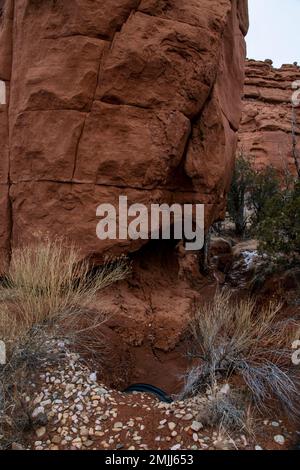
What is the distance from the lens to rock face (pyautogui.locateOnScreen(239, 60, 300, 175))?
55.4 feet

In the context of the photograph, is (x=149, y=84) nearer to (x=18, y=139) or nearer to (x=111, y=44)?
(x=111, y=44)

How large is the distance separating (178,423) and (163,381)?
140 centimetres

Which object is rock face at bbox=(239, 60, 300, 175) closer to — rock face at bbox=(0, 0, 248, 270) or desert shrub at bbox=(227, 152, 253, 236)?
desert shrub at bbox=(227, 152, 253, 236)

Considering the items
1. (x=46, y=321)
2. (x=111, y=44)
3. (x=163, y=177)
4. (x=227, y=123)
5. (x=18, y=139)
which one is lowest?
(x=46, y=321)

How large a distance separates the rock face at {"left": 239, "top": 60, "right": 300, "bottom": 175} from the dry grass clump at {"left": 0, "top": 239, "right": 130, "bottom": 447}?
13340mm

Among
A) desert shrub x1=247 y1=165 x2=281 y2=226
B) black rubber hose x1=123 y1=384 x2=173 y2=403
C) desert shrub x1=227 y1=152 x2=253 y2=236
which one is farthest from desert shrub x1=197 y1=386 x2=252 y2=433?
desert shrub x1=227 y1=152 x2=253 y2=236

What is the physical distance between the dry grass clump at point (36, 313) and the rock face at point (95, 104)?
0.57 metres

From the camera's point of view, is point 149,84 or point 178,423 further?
point 149,84

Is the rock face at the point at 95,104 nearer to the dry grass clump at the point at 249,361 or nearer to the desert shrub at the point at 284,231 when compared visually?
the dry grass clump at the point at 249,361

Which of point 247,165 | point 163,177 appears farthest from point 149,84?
point 247,165

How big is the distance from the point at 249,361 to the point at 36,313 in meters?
1.98

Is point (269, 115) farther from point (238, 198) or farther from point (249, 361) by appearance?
point (249, 361)

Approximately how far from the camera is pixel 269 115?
18031mm

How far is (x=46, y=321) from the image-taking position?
3.59m
